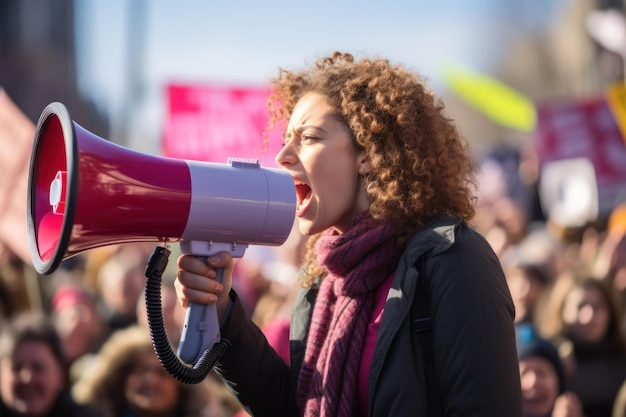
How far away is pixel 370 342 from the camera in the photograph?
87.2 inches

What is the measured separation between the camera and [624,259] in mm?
5578

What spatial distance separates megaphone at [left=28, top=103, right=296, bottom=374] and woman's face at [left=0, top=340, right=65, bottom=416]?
1.79 meters

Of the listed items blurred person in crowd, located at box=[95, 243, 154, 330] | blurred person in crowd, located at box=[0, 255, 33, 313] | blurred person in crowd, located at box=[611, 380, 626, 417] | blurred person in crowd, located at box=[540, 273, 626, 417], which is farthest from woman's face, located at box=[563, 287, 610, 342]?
blurred person in crowd, located at box=[0, 255, 33, 313]

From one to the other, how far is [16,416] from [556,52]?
109 feet

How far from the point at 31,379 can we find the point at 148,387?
19.5 inches

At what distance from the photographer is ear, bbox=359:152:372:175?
234cm

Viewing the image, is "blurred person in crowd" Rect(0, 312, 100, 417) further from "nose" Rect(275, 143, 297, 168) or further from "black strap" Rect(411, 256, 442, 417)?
"black strap" Rect(411, 256, 442, 417)

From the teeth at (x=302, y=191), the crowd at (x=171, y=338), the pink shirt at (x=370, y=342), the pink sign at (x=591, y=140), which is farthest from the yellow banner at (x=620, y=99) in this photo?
the pink shirt at (x=370, y=342)

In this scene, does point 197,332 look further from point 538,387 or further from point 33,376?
point 538,387

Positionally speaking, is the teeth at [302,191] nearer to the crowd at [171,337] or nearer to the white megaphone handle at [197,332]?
the white megaphone handle at [197,332]

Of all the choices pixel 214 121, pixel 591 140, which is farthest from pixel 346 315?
pixel 591 140

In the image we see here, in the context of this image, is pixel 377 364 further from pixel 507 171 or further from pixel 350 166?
pixel 507 171

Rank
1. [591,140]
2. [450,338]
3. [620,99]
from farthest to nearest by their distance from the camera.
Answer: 1. [591,140]
2. [620,99]
3. [450,338]

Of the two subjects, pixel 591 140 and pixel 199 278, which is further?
pixel 591 140
